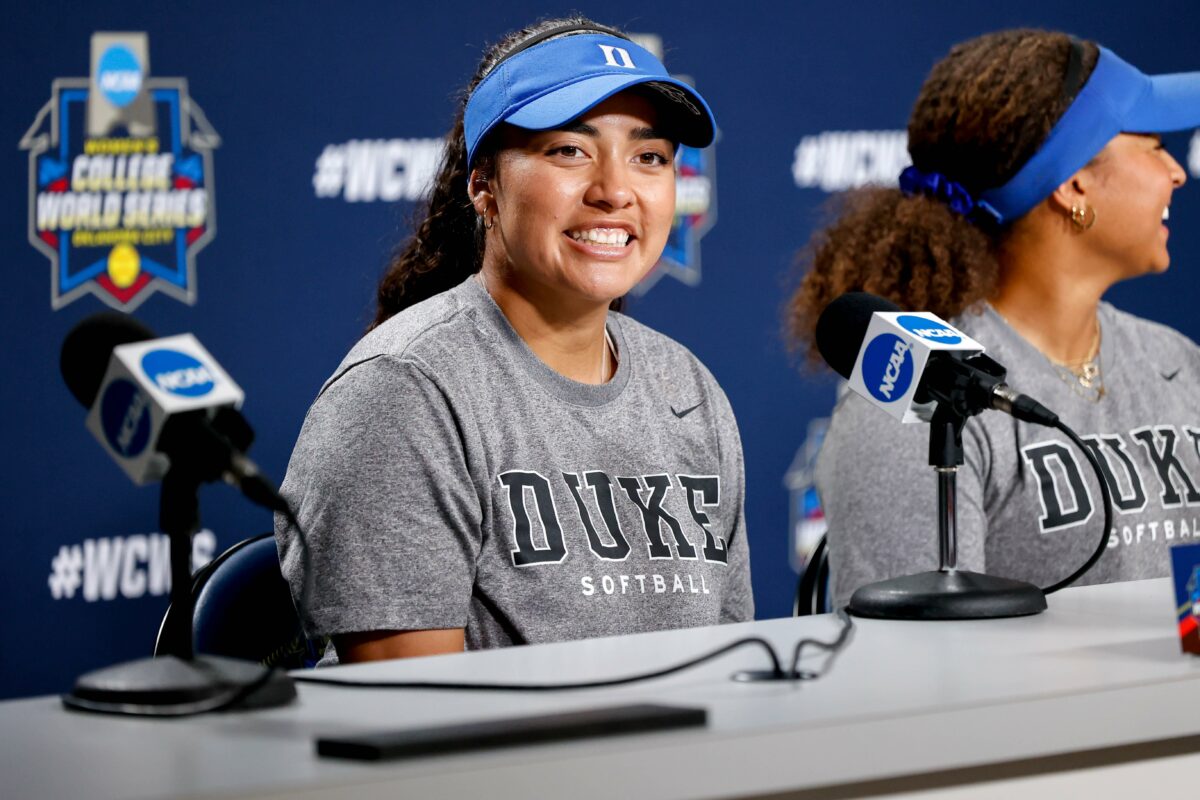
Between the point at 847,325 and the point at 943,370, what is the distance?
0.11m

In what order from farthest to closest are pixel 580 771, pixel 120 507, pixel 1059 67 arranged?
pixel 120 507 → pixel 1059 67 → pixel 580 771

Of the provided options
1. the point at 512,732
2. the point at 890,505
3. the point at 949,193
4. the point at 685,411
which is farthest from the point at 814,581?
the point at 512,732

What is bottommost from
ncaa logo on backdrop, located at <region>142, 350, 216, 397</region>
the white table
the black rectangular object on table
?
the white table

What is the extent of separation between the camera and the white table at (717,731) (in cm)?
80

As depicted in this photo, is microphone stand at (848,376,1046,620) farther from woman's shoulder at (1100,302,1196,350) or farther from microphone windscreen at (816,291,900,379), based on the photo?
woman's shoulder at (1100,302,1196,350)

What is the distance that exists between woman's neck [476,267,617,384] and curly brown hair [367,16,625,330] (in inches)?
5.8

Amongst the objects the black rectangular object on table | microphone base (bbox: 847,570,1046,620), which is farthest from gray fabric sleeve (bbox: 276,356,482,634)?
the black rectangular object on table

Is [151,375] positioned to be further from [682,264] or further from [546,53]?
[682,264]

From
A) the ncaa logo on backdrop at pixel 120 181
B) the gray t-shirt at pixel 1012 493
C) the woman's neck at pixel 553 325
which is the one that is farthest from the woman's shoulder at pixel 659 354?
the ncaa logo on backdrop at pixel 120 181

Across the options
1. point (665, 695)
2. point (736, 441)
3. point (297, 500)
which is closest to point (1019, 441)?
point (736, 441)

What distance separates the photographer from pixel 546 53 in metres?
1.75

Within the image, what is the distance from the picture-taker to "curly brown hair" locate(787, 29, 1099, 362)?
2.11 meters

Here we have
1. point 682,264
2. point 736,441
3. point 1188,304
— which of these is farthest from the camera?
point 1188,304

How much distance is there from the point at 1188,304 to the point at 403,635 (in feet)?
8.87
